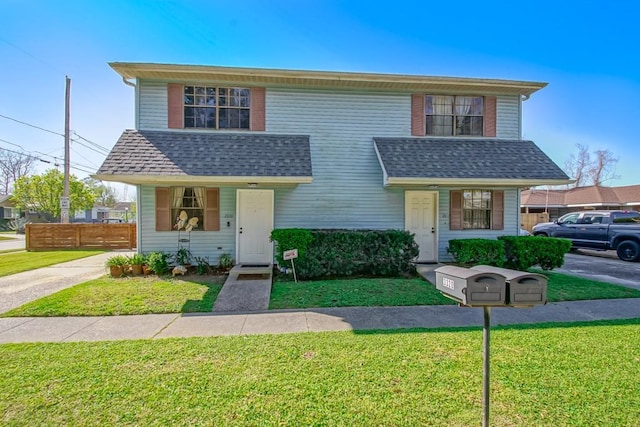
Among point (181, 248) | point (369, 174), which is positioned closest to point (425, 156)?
point (369, 174)

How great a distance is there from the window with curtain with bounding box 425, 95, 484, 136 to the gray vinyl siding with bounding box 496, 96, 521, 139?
0.55 meters

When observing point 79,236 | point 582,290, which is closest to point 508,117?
point 582,290

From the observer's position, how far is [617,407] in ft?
8.22

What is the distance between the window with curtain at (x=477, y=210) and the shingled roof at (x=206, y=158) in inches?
211

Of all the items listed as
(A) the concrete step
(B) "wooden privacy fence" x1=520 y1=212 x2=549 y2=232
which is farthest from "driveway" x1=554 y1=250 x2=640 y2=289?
(B) "wooden privacy fence" x1=520 y1=212 x2=549 y2=232

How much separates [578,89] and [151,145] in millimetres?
18618

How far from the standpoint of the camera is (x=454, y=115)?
31.2ft

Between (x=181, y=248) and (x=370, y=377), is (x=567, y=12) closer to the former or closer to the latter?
(x=370, y=377)

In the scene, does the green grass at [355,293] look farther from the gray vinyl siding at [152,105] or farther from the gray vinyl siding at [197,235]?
the gray vinyl siding at [152,105]

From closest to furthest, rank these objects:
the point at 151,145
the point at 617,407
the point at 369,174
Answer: the point at 617,407
the point at 151,145
the point at 369,174

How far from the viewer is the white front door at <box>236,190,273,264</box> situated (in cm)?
871

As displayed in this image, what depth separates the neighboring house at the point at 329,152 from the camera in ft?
26.9

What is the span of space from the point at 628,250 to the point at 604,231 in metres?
1.08

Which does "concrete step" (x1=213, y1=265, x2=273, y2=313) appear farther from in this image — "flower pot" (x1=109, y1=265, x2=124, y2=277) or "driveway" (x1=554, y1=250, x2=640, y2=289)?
"driveway" (x1=554, y1=250, x2=640, y2=289)
